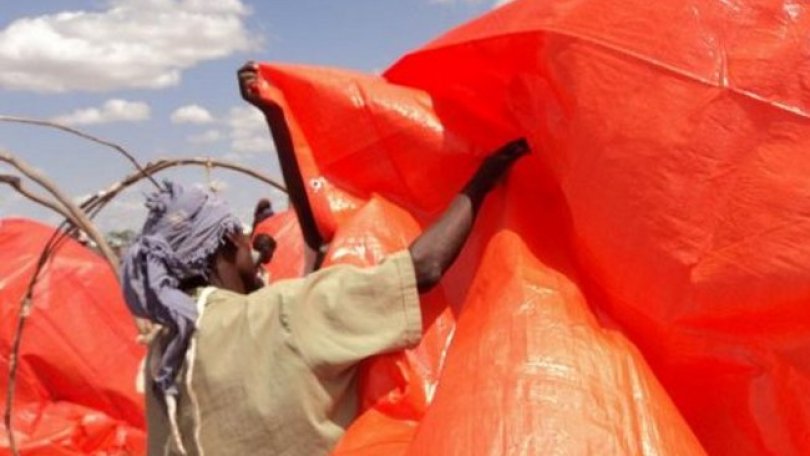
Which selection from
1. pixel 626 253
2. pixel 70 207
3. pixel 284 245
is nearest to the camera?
pixel 626 253

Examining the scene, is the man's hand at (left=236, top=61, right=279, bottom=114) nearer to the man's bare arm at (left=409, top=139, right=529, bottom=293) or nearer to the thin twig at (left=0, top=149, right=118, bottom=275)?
the man's bare arm at (left=409, top=139, right=529, bottom=293)

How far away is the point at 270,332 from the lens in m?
1.62

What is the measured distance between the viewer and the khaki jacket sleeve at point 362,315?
1.56m

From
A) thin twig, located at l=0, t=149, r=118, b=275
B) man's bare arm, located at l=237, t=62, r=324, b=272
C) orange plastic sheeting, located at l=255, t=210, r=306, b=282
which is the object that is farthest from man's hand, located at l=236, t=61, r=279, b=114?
orange plastic sheeting, located at l=255, t=210, r=306, b=282

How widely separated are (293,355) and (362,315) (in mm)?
106

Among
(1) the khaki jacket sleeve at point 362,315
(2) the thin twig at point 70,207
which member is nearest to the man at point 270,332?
(1) the khaki jacket sleeve at point 362,315

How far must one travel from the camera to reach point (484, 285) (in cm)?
154

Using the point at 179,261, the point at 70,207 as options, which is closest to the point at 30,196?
the point at 70,207

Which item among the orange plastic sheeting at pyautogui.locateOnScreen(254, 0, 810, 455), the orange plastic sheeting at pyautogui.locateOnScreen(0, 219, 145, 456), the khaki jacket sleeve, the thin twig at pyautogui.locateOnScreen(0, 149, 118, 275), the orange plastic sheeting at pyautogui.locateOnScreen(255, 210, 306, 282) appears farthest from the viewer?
the orange plastic sheeting at pyautogui.locateOnScreen(0, 219, 145, 456)

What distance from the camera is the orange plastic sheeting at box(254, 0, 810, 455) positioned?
52.3 inches

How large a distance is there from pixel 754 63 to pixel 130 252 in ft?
2.98

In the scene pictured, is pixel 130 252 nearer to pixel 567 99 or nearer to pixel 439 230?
pixel 439 230

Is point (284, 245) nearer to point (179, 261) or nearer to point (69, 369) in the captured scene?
point (69, 369)

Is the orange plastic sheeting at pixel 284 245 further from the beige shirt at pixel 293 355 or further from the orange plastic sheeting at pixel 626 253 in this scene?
the orange plastic sheeting at pixel 626 253
